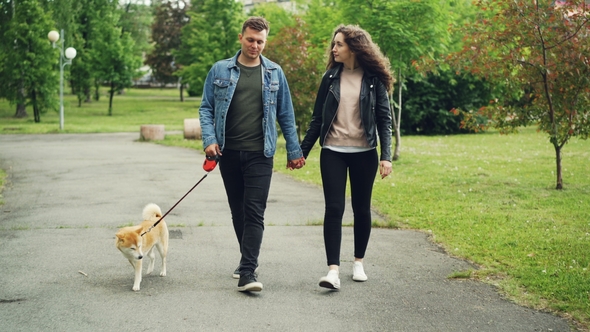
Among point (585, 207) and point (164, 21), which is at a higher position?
point (164, 21)

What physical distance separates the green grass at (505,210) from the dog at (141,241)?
2.48 meters

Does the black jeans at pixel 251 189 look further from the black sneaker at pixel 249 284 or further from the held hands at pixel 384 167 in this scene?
the held hands at pixel 384 167

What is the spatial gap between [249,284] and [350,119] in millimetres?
1483

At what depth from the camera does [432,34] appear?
1627cm

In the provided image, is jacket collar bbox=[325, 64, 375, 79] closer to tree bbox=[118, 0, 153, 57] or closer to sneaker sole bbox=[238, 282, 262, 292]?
sneaker sole bbox=[238, 282, 262, 292]

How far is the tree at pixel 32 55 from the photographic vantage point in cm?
3509

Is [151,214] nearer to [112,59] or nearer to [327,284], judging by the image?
[327,284]

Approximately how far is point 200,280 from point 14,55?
108 ft

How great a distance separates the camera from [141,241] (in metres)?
5.57

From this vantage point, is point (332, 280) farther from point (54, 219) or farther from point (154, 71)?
point (154, 71)

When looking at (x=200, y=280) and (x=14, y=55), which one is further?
(x=14, y=55)

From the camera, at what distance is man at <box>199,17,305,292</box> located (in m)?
5.63

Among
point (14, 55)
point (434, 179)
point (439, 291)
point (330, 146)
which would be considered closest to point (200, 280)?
point (330, 146)

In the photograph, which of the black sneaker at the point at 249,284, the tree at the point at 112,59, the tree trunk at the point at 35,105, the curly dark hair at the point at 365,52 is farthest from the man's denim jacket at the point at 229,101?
the tree at the point at 112,59
